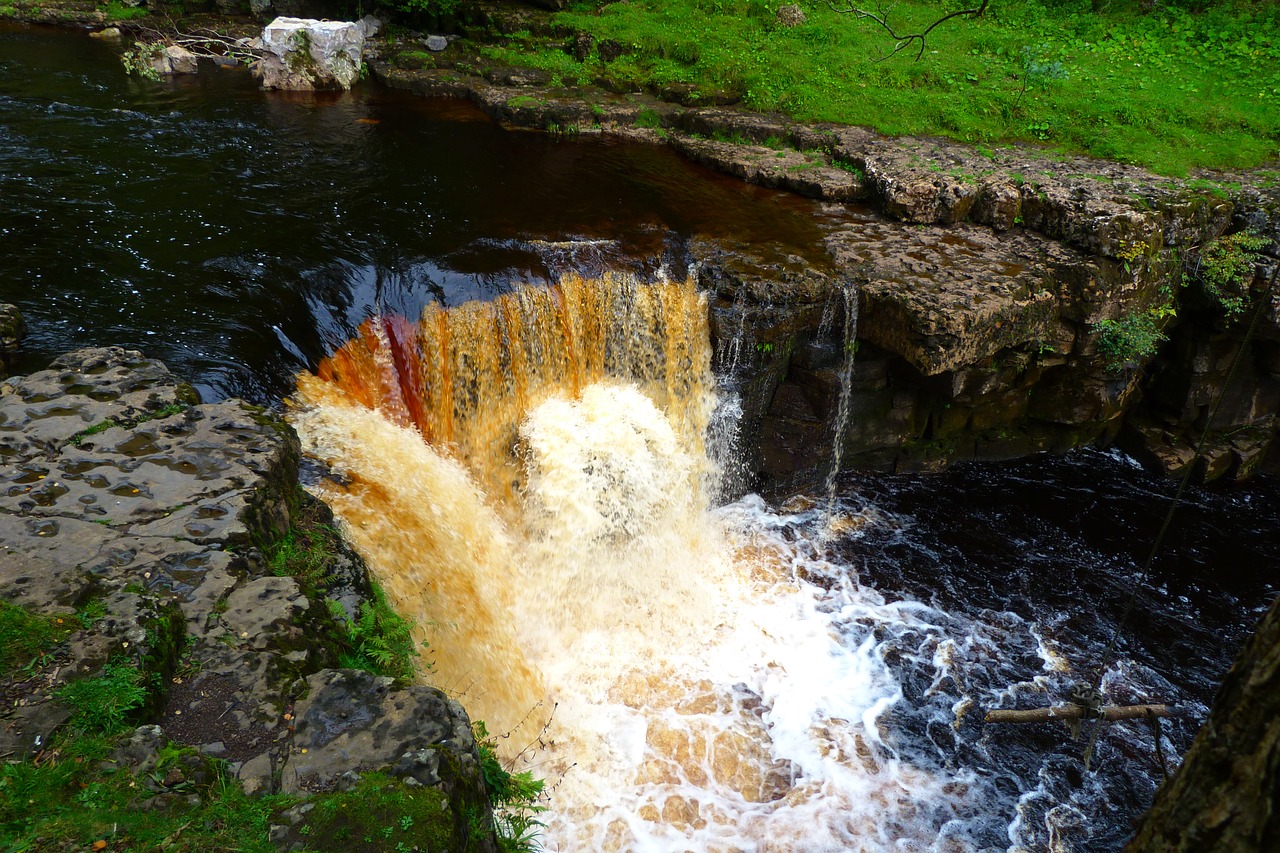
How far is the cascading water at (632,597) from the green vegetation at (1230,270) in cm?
444

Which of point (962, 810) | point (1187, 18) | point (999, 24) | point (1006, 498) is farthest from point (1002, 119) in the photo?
point (962, 810)

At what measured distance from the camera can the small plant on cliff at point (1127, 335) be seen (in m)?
8.86

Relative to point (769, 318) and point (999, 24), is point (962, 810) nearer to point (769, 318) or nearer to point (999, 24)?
point (769, 318)

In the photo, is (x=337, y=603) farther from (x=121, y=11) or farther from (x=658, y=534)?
(x=121, y=11)

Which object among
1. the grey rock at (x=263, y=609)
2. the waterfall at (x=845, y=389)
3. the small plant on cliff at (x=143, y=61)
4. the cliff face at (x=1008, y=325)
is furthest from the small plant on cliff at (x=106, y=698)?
the small plant on cliff at (x=143, y=61)

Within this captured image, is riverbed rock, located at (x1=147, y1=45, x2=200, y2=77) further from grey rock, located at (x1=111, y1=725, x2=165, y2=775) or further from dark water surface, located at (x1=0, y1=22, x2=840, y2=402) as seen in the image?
grey rock, located at (x1=111, y1=725, x2=165, y2=775)

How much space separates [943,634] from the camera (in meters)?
7.41

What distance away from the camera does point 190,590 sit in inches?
160

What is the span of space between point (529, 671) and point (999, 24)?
50.8 ft

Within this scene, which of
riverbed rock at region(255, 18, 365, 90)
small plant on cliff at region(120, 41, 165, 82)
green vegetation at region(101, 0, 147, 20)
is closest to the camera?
small plant on cliff at region(120, 41, 165, 82)

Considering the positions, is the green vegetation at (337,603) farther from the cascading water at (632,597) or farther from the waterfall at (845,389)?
the waterfall at (845,389)

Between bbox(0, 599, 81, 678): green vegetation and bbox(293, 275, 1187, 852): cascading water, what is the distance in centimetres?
218

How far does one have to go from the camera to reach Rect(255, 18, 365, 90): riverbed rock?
1407cm

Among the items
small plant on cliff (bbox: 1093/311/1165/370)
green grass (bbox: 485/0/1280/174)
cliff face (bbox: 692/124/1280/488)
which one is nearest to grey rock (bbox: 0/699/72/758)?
cliff face (bbox: 692/124/1280/488)
